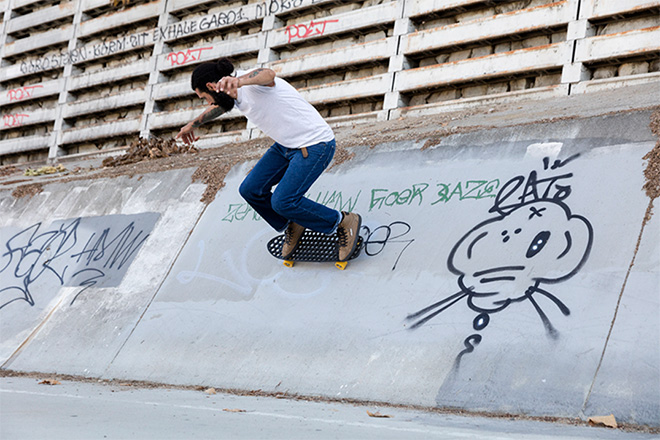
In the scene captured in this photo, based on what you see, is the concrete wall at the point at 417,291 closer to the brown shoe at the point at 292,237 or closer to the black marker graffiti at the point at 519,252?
the black marker graffiti at the point at 519,252

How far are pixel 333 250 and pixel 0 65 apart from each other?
1599 centimetres

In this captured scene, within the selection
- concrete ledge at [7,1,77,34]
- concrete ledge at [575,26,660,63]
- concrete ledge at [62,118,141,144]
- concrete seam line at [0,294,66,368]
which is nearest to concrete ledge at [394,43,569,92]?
concrete ledge at [575,26,660,63]

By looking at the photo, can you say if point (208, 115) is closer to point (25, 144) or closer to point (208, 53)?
point (208, 53)

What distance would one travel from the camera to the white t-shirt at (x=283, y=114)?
16.7 ft

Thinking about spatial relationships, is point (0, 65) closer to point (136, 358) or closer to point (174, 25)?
point (174, 25)

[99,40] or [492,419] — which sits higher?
[99,40]

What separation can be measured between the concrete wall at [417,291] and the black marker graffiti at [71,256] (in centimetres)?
3

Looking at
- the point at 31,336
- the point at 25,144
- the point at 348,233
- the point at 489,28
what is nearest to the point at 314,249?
the point at 348,233

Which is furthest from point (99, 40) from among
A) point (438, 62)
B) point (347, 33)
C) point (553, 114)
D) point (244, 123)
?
point (553, 114)

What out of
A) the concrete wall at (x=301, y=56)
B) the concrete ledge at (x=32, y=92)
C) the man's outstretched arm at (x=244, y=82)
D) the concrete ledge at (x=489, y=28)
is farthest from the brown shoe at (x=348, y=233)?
the concrete ledge at (x=32, y=92)

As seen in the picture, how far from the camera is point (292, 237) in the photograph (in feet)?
19.0

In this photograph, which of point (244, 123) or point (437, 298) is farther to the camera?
point (244, 123)

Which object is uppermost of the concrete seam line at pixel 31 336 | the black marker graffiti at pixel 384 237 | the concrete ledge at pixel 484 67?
the concrete ledge at pixel 484 67

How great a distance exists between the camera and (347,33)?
11141mm
